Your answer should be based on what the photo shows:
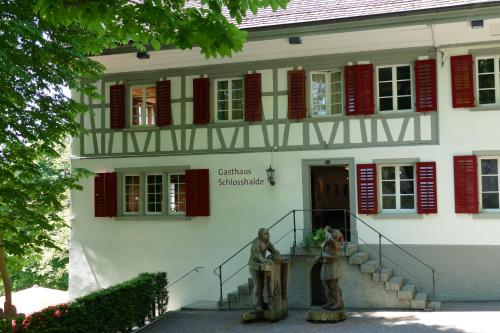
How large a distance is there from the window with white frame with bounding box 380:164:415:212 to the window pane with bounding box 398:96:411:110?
4.63 feet

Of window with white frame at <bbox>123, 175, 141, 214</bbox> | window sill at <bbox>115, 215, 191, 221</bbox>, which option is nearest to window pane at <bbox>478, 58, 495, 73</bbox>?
window sill at <bbox>115, 215, 191, 221</bbox>

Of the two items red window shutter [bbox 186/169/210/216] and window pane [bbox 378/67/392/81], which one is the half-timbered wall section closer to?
window pane [bbox 378/67/392/81]

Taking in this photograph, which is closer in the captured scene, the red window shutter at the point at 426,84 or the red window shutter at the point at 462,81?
the red window shutter at the point at 462,81

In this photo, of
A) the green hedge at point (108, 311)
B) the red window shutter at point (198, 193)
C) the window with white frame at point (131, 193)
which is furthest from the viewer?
the window with white frame at point (131, 193)

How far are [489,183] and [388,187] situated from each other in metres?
2.28

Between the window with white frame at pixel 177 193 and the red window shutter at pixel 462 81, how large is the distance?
726 cm

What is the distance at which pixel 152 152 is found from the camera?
1591 cm

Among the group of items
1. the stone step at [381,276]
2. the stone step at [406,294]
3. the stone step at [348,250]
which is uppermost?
the stone step at [348,250]

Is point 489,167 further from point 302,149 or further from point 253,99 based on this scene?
point 253,99

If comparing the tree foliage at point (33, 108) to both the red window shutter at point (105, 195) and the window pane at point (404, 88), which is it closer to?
the red window shutter at point (105, 195)

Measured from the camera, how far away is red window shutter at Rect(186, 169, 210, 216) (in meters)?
15.3

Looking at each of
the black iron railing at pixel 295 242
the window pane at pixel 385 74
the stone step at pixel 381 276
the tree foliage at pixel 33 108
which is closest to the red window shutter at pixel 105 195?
the black iron railing at pixel 295 242

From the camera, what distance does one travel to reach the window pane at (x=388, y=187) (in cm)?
1417

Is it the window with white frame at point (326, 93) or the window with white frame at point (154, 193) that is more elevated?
the window with white frame at point (326, 93)
